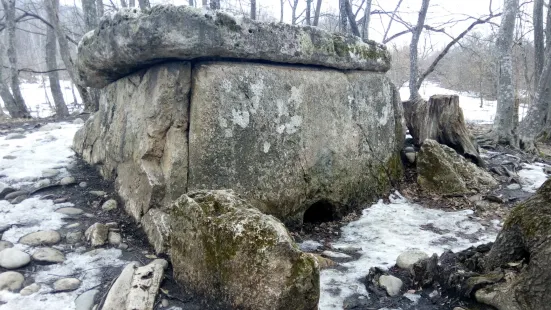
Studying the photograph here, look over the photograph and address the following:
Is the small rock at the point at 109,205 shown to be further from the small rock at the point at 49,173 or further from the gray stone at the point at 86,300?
the gray stone at the point at 86,300

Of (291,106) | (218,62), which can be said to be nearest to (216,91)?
(218,62)

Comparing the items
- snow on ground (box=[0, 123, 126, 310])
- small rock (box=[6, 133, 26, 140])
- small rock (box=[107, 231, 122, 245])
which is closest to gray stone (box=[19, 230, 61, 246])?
snow on ground (box=[0, 123, 126, 310])

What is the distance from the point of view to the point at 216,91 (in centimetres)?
307

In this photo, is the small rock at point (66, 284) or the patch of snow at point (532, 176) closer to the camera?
the small rock at point (66, 284)

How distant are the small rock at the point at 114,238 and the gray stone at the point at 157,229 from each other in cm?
19

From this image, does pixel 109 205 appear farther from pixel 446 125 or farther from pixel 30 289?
pixel 446 125

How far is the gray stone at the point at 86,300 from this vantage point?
2.18 meters

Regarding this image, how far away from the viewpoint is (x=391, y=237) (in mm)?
3357

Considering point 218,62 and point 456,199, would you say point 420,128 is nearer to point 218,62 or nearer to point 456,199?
point 456,199

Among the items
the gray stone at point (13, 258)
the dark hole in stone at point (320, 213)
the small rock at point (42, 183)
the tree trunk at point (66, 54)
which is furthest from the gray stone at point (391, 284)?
the tree trunk at point (66, 54)

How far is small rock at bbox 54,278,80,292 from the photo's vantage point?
7.71ft

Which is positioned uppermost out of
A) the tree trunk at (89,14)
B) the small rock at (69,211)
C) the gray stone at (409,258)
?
the tree trunk at (89,14)

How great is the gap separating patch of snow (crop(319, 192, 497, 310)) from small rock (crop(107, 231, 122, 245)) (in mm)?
1516

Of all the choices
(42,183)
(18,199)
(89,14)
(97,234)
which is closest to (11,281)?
(97,234)
